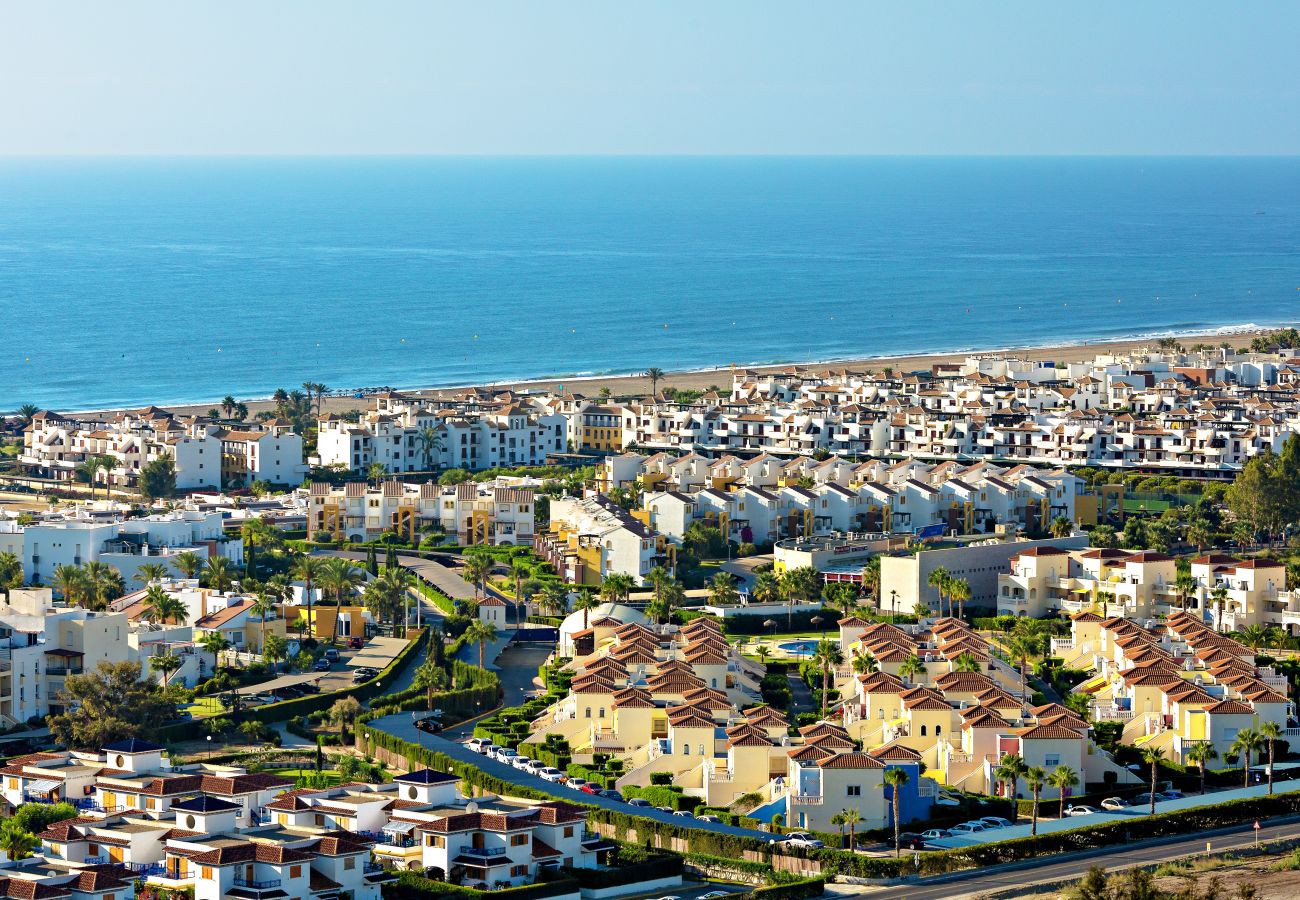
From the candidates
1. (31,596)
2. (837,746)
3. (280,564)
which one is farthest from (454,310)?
(837,746)

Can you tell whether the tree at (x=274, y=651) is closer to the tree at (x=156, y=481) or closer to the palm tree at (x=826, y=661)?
the palm tree at (x=826, y=661)

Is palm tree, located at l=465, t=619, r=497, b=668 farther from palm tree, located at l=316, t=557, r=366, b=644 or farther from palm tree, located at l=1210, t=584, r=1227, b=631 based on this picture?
palm tree, located at l=1210, t=584, r=1227, b=631

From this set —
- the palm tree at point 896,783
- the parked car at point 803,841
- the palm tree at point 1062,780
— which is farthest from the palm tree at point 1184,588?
the parked car at point 803,841

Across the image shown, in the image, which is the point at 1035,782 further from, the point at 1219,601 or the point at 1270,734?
the point at 1219,601

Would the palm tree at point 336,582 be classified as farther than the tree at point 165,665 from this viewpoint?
Yes

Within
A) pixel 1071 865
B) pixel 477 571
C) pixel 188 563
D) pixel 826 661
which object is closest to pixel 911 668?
pixel 826 661

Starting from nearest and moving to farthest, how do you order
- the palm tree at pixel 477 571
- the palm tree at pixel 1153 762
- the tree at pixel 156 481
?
1. the palm tree at pixel 1153 762
2. the palm tree at pixel 477 571
3. the tree at pixel 156 481

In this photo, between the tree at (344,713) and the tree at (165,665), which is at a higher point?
the tree at (165,665)

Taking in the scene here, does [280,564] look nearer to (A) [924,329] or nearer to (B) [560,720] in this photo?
(B) [560,720]
